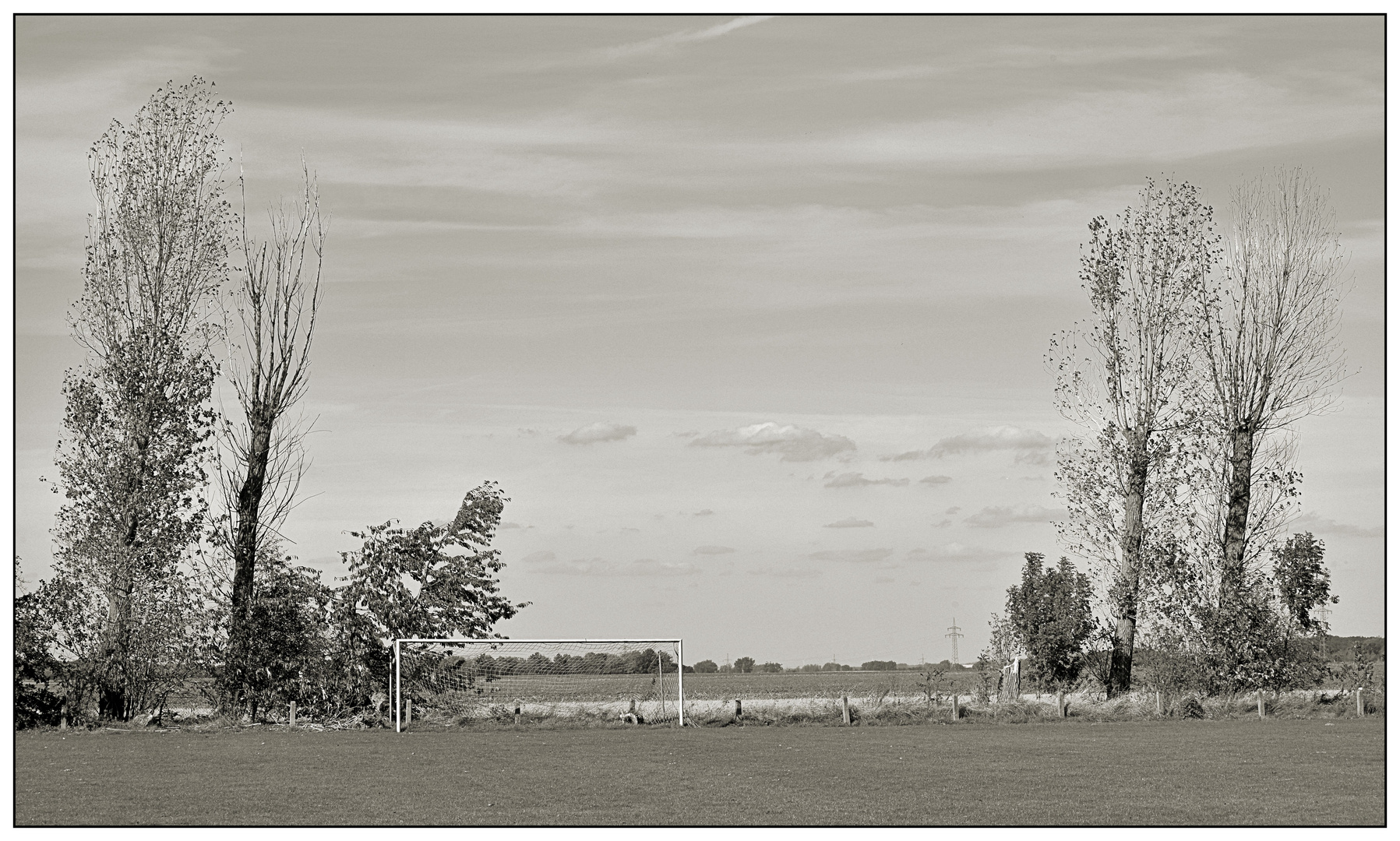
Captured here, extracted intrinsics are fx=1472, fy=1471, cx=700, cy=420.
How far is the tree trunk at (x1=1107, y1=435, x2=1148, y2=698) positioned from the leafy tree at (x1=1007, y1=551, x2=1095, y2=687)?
0.64 m

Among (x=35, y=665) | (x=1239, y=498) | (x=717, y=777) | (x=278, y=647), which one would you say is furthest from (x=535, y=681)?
(x=1239, y=498)

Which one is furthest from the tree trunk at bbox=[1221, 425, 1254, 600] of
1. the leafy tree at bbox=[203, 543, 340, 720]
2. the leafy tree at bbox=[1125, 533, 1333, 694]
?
the leafy tree at bbox=[203, 543, 340, 720]

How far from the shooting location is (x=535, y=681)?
28.9 m

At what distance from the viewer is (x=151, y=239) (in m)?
29.1

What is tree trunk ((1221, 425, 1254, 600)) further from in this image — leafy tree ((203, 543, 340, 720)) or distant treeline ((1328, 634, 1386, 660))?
leafy tree ((203, 543, 340, 720))

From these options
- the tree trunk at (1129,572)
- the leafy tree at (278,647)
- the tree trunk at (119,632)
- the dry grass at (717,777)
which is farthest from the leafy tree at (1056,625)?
the tree trunk at (119,632)

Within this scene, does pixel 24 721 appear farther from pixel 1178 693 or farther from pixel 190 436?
pixel 1178 693

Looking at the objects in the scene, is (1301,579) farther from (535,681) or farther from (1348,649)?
(535,681)

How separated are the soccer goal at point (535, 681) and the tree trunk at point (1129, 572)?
9516 mm

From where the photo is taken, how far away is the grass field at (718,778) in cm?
1338

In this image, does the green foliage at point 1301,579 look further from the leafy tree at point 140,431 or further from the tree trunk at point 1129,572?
the leafy tree at point 140,431

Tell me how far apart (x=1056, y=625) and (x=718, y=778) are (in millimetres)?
16611

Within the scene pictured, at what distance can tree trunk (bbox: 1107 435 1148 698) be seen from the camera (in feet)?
102

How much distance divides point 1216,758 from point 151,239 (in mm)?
21727
